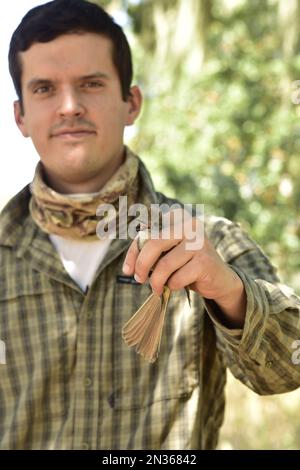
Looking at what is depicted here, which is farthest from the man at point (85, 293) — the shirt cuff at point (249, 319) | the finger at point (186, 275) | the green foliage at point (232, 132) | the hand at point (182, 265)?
the green foliage at point (232, 132)

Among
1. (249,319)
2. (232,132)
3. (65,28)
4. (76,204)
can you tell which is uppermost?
(232,132)

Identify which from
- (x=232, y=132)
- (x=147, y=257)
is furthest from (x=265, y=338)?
(x=232, y=132)

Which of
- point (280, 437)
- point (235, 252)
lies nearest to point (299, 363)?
point (235, 252)

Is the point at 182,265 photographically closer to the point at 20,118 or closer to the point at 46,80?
the point at 46,80

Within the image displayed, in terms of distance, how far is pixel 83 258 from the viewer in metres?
2.47

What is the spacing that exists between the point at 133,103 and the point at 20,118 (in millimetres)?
361

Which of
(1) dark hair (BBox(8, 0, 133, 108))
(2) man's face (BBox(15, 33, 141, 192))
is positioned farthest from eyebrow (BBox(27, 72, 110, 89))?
(1) dark hair (BBox(8, 0, 133, 108))

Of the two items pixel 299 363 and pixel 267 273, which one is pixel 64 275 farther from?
pixel 299 363

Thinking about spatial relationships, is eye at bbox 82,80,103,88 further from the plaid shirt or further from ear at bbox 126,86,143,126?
the plaid shirt

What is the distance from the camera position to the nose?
233cm

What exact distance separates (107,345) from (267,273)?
49 cm

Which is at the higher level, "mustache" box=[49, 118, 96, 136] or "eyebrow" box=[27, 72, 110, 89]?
"eyebrow" box=[27, 72, 110, 89]

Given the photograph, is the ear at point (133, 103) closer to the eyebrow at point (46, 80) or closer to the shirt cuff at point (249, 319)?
the eyebrow at point (46, 80)

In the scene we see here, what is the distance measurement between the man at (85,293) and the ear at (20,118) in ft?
0.44
